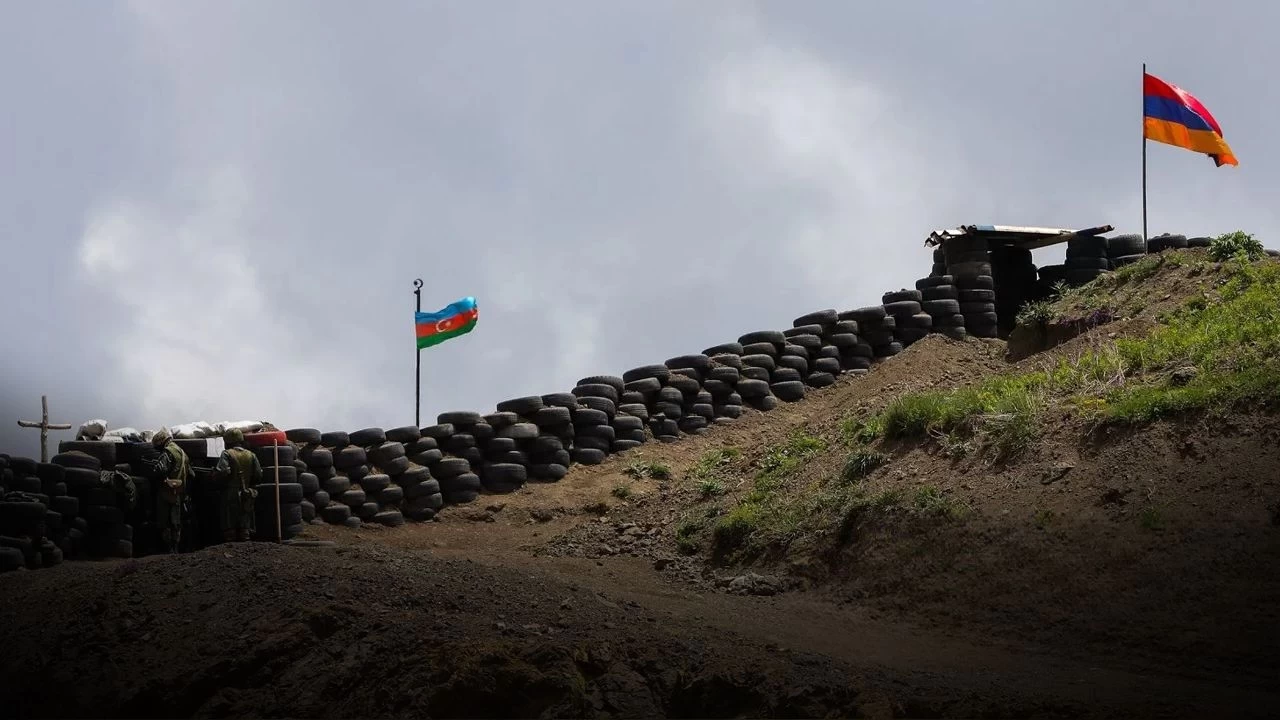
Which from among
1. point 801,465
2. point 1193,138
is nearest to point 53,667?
point 801,465

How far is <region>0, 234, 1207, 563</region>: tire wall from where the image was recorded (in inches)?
621

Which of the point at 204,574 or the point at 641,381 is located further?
the point at 641,381

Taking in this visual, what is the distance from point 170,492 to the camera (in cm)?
1579

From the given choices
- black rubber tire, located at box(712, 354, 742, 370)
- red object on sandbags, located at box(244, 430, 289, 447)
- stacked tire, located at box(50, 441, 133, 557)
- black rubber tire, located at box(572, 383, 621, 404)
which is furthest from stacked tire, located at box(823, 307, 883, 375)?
stacked tire, located at box(50, 441, 133, 557)

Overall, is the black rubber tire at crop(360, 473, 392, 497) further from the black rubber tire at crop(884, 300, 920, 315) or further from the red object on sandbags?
the black rubber tire at crop(884, 300, 920, 315)

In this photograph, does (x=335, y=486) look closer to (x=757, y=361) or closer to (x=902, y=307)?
(x=757, y=361)

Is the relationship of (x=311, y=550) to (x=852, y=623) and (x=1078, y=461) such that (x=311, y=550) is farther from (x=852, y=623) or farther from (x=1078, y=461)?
(x=1078, y=461)

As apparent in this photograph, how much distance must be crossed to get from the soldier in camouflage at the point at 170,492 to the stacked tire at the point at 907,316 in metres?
10.7

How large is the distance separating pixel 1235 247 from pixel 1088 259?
325cm

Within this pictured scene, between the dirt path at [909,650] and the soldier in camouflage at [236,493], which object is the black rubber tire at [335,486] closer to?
the soldier in camouflage at [236,493]

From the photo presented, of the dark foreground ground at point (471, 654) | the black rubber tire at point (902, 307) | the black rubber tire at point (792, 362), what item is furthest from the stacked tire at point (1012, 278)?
the dark foreground ground at point (471, 654)

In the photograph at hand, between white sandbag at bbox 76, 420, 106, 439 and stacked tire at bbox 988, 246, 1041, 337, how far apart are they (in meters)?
13.2

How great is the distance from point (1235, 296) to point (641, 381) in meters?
7.76

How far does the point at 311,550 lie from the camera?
533 inches
